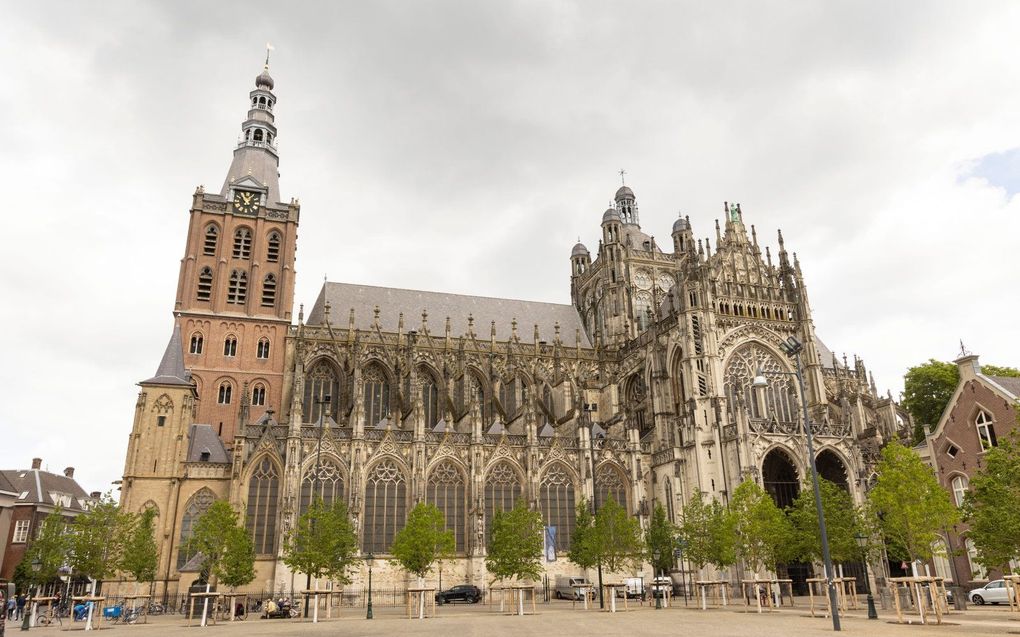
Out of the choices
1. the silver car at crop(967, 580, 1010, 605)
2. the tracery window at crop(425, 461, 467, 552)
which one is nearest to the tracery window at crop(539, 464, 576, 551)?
the tracery window at crop(425, 461, 467, 552)

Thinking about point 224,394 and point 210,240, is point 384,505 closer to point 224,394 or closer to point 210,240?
point 224,394

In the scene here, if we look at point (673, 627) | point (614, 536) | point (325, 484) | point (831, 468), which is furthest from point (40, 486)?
point (831, 468)

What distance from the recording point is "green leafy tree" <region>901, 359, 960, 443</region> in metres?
50.4

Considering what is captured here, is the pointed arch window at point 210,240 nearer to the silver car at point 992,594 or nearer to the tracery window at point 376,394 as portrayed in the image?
the tracery window at point 376,394

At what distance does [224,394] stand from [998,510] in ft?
134

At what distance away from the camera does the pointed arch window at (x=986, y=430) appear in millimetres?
32344

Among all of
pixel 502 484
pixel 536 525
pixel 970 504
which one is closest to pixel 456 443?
pixel 502 484

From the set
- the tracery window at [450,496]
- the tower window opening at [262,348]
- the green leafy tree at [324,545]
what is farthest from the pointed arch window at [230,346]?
the green leafy tree at [324,545]

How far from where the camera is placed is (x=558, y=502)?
40875 millimetres

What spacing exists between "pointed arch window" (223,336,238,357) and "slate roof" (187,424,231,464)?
585 centimetres

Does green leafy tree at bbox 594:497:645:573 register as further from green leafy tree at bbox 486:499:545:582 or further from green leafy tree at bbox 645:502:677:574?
green leafy tree at bbox 486:499:545:582

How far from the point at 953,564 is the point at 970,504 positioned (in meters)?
14.5

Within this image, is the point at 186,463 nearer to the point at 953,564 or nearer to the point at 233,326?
the point at 233,326

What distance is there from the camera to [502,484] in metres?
40.1
